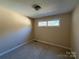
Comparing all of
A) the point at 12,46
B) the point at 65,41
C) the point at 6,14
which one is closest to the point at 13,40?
the point at 12,46

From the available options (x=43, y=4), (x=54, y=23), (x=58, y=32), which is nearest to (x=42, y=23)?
(x=54, y=23)

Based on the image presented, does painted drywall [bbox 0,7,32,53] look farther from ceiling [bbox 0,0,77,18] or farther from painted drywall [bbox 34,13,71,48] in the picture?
painted drywall [bbox 34,13,71,48]

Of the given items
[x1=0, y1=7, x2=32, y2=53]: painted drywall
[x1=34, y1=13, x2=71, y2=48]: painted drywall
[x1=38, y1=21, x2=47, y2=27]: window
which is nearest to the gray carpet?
[x1=0, y1=7, x2=32, y2=53]: painted drywall

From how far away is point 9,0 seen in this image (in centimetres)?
254

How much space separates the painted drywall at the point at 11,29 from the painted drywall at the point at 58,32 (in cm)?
122

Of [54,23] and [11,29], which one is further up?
[54,23]

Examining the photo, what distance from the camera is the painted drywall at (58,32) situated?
4.25 metres

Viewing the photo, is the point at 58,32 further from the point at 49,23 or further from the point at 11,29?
the point at 11,29

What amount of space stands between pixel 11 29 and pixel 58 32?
268 centimetres

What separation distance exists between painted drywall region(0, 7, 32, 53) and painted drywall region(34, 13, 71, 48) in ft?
4.00

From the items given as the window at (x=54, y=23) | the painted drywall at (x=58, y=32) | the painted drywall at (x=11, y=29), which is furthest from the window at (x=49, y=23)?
the painted drywall at (x=11, y=29)

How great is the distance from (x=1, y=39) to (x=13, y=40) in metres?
0.78

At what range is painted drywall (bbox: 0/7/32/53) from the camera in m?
3.45

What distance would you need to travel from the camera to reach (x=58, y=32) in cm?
467
